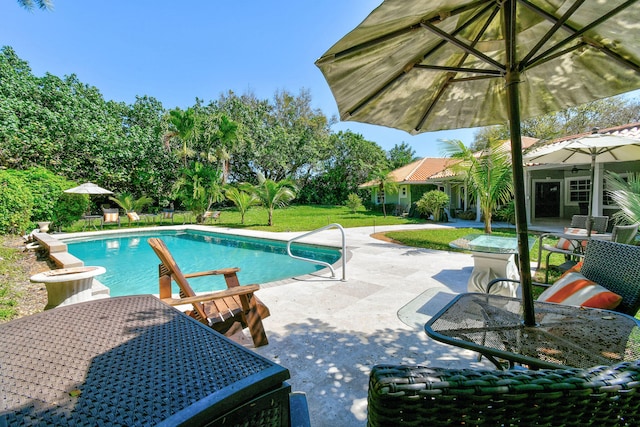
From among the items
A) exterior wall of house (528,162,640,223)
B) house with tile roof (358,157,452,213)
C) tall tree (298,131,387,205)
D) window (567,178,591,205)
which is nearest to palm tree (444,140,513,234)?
exterior wall of house (528,162,640,223)

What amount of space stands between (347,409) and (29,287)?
653 cm

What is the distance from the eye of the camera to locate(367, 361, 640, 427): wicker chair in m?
0.59

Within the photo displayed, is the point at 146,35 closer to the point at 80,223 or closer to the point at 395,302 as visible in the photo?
the point at 80,223

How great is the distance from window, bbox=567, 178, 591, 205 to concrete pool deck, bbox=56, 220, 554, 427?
549 inches

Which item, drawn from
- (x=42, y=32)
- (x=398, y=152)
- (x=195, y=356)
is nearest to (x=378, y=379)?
(x=195, y=356)

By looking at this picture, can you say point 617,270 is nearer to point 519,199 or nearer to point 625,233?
point 519,199

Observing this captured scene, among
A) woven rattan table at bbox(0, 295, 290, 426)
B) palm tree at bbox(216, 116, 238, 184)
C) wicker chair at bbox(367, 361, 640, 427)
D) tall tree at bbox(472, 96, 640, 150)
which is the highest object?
tall tree at bbox(472, 96, 640, 150)

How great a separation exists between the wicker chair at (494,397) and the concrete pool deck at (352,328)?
5.82ft

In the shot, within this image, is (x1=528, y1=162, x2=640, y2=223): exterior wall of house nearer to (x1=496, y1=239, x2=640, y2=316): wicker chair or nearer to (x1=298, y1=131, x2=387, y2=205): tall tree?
(x1=496, y1=239, x2=640, y2=316): wicker chair

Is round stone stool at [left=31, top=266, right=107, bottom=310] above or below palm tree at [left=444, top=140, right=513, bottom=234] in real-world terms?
below

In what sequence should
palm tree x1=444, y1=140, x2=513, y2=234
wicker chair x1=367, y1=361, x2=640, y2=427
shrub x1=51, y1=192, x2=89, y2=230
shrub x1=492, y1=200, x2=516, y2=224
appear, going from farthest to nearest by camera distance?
shrub x1=492, y1=200, x2=516, y2=224, shrub x1=51, y1=192, x2=89, y2=230, palm tree x1=444, y1=140, x2=513, y2=234, wicker chair x1=367, y1=361, x2=640, y2=427

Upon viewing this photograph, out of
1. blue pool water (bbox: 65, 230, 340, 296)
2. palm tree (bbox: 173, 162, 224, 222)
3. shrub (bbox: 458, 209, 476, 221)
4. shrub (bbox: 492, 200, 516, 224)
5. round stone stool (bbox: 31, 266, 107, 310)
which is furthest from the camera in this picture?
shrub (bbox: 458, 209, 476, 221)

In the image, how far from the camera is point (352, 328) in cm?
352

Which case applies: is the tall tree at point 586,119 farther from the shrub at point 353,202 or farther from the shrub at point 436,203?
the shrub at point 353,202
